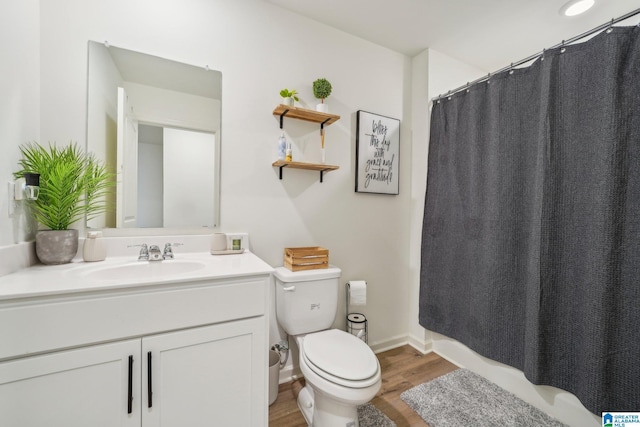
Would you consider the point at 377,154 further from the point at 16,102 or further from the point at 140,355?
the point at 16,102

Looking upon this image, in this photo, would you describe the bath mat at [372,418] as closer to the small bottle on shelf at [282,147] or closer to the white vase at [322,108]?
the small bottle on shelf at [282,147]

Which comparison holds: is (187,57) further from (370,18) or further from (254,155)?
(370,18)

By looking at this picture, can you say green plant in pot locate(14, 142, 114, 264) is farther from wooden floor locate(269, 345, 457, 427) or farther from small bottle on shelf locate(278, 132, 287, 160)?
wooden floor locate(269, 345, 457, 427)

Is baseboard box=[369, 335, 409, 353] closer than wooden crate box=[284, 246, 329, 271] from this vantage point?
No

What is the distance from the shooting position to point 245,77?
5.35 feet

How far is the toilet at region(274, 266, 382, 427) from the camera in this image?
1131 millimetres

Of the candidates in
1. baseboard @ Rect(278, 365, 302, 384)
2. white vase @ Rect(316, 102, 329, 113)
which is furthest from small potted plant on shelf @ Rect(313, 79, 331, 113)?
baseboard @ Rect(278, 365, 302, 384)

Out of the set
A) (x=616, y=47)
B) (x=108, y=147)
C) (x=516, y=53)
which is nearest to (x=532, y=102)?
(x=616, y=47)

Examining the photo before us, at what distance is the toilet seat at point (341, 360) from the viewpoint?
1.13 meters

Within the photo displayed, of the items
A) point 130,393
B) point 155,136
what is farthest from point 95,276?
point 155,136

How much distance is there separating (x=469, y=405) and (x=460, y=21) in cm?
244

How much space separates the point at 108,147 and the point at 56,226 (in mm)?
435

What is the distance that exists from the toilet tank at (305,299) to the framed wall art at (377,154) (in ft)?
2.52

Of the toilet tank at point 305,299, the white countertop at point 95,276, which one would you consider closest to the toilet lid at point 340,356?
the toilet tank at point 305,299
